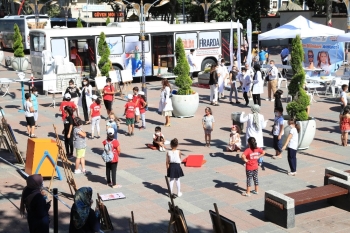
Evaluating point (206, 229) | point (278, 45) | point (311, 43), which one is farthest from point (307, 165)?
point (278, 45)

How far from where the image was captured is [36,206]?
7.69m

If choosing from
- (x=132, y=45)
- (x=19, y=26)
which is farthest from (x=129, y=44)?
(x=19, y=26)

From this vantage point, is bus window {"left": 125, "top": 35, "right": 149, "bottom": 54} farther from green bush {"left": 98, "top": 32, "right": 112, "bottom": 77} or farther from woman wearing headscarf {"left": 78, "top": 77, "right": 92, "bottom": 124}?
woman wearing headscarf {"left": 78, "top": 77, "right": 92, "bottom": 124}

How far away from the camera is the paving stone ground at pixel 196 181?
33.1ft

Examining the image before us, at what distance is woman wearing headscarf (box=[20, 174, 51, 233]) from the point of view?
7.67m

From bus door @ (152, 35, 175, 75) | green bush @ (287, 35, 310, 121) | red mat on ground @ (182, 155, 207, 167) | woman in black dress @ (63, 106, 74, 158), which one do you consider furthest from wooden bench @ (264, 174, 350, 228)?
bus door @ (152, 35, 175, 75)

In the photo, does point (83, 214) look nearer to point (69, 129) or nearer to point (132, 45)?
point (69, 129)

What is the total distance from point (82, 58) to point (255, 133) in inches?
591

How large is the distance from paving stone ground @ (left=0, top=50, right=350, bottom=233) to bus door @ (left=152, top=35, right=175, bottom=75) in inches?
366

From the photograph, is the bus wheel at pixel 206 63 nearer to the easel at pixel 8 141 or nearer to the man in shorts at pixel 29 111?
the man in shorts at pixel 29 111

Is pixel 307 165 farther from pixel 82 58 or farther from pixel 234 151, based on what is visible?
pixel 82 58

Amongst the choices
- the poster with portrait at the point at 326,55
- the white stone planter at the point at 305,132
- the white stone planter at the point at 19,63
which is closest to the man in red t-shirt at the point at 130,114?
the white stone planter at the point at 305,132

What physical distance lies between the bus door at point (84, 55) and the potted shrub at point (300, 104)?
1282 centimetres

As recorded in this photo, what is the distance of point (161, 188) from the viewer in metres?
11.9
